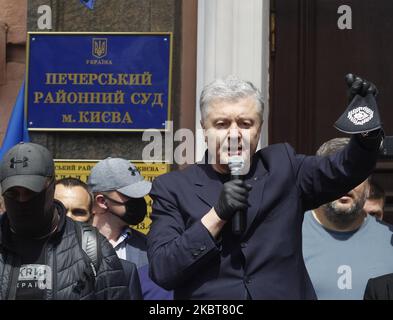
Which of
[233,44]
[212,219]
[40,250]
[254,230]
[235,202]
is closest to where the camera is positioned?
[235,202]

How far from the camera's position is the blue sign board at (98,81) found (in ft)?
19.5

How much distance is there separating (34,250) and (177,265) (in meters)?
0.59

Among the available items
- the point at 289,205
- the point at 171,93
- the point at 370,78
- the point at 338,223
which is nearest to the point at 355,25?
the point at 370,78

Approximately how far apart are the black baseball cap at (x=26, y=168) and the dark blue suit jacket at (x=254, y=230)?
1.32 ft

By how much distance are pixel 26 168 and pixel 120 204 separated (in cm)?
142

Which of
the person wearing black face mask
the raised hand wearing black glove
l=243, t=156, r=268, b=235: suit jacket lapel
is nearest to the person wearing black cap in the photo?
l=243, t=156, r=268, b=235: suit jacket lapel

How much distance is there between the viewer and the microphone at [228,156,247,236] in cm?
296

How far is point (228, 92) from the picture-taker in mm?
3211

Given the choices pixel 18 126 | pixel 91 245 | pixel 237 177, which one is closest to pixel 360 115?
pixel 237 177

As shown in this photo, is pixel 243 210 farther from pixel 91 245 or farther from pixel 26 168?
pixel 26 168

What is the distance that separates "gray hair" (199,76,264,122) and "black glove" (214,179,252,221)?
350 mm

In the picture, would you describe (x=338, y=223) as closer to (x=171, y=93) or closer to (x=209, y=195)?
(x=209, y=195)

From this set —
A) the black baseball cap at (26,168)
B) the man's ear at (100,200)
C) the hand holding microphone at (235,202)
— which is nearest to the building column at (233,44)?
the man's ear at (100,200)

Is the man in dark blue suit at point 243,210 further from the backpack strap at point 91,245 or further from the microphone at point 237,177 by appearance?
the backpack strap at point 91,245
